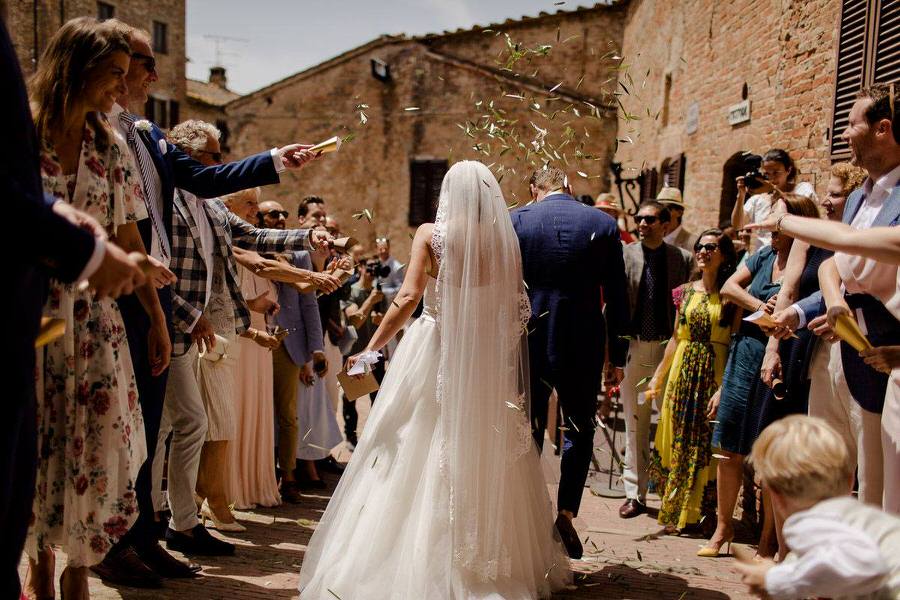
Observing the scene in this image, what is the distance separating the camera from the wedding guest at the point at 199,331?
439 centimetres

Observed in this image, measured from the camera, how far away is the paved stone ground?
4023 mm

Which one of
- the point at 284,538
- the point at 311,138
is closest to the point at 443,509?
the point at 284,538

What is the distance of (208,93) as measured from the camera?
35094mm

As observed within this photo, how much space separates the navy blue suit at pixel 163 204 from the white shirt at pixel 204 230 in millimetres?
340

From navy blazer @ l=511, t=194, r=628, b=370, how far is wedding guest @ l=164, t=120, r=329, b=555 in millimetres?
1305

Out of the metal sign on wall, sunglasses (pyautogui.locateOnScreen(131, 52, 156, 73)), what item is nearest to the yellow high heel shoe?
sunglasses (pyautogui.locateOnScreen(131, 52, 156, 73))

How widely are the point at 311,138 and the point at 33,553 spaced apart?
20.3m

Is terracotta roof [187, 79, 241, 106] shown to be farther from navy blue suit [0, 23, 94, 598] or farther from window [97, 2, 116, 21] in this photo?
navy blue suit [0, 23, 94, 598]

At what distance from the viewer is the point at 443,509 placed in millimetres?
3840

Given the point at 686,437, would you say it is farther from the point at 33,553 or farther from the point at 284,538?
the point at 33,553

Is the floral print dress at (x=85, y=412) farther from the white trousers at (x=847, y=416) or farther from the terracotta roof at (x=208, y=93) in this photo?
the terracotta roof at (x=208, y=93)

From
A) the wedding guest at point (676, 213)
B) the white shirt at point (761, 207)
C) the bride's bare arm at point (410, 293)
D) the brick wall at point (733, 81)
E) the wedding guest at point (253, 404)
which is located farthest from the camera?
the wedding guest at point (676, 213)

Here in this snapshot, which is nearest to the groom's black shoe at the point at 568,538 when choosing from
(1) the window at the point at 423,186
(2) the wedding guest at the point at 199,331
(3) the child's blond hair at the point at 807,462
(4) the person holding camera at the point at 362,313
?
(2) the wedding guest at the point at 199,331

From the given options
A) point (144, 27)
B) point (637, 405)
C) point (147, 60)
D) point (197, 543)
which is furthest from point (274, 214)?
point (144, 27)
